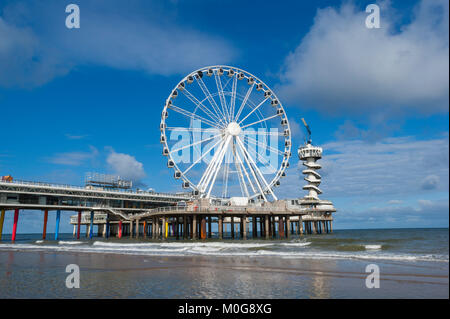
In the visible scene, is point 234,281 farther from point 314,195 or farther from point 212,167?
point 314,195

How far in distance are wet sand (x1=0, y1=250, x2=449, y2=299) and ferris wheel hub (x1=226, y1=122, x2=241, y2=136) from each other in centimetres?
2617

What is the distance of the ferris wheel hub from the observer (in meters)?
40.3

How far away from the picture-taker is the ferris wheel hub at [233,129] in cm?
4031

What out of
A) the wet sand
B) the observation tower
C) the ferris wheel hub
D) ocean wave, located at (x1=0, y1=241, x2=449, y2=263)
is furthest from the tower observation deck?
the wet sand

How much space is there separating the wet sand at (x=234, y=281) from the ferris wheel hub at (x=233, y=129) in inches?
1030

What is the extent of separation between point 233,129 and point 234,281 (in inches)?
1189

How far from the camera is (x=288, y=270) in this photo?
13.7 m

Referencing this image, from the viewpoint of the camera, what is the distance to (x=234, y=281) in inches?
444

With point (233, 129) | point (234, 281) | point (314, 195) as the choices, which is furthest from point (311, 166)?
point (234, 281)

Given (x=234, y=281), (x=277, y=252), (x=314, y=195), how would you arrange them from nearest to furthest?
(x=234, y=281), (x=277, y=252), (x=314, y=195)

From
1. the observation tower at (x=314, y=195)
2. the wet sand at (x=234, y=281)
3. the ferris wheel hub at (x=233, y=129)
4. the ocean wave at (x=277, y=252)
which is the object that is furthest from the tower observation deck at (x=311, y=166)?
the wet sand at (x=234, y=281)

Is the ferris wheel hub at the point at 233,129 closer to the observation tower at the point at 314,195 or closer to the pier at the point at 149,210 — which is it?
the pier at the point at 149,210

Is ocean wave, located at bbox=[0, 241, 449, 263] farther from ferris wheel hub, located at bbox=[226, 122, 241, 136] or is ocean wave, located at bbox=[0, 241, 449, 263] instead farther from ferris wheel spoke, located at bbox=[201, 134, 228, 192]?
ferris wheel hub, located at bbox=[226, 122, 241, 136]
